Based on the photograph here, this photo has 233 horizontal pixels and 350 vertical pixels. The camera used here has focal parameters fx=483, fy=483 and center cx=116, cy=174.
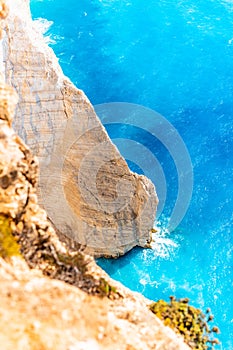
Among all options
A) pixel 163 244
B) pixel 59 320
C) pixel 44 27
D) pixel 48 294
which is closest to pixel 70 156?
pixel 163 244

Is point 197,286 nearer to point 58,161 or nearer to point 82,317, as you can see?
point 58,161

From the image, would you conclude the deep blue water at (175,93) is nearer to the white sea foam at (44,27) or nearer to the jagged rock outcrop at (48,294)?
the white sea foam at (44,27)

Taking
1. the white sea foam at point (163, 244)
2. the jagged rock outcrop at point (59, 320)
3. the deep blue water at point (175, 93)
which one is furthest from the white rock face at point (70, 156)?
the jagged rock outcrop at point (59, 320)

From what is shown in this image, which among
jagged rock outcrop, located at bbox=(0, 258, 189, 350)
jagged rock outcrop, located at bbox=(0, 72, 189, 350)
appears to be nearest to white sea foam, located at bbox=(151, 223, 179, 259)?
jagged rock outcrop, located at bbox=(0, 72, 189, 350)

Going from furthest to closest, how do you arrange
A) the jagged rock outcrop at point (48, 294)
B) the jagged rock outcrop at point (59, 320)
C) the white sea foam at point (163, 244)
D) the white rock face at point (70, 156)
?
the white sea foam at point (163, 244) → the white rock face at point (70, 156) → the jagged rock outcrop at point (48, 294) → the jagged rock outcrop at point (59, 320)

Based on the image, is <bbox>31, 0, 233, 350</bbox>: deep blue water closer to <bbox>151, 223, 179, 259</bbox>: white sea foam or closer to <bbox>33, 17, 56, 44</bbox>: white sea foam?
<bbox>151, 223, 179, 259</bbox>: white sea foam

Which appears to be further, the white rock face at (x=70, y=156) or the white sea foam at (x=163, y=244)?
the white sea foam at (x=163, y=244)
